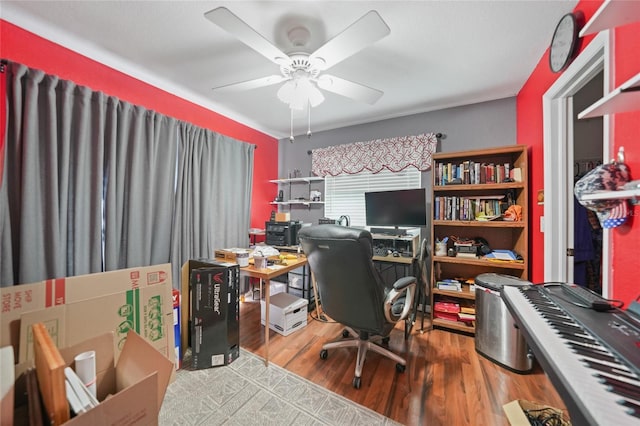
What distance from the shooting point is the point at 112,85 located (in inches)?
79.5

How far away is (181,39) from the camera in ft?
5.81

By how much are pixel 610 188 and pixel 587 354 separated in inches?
31.0

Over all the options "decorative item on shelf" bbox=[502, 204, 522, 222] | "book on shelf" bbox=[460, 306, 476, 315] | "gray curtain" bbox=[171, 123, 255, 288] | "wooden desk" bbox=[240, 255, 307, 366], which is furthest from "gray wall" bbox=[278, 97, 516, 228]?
"wooden desk" bbox=[240, 255, 307, 366]

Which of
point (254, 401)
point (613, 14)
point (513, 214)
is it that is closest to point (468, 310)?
point (513, 214)

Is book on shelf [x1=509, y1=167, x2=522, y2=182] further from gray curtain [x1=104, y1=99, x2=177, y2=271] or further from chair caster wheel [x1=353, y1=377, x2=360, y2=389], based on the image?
gray curtain [x1=104, y1=99, x2=177, y2=271]

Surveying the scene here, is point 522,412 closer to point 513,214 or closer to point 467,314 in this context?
point 467,314

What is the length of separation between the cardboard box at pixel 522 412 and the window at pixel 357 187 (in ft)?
7.02

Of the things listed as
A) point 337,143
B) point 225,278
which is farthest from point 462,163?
point 225,278

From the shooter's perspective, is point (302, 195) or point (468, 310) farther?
point (302, 195)

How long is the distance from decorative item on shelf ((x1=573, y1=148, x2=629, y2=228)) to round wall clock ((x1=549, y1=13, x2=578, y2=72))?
82 centimetres

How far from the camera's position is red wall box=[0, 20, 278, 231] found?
156cm

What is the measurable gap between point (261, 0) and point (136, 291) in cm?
196

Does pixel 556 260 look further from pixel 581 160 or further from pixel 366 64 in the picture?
pixel 366 64

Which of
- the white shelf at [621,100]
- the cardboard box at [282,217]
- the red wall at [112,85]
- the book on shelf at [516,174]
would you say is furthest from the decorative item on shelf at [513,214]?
the red wall at [112,85]
